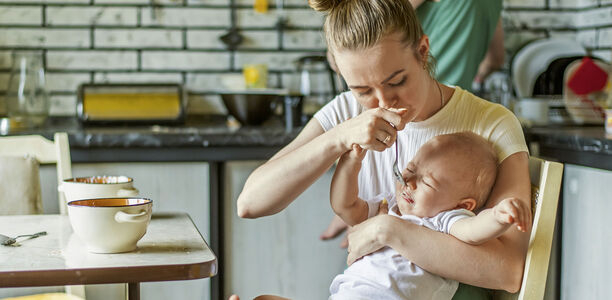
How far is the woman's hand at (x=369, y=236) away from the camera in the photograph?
140 cm

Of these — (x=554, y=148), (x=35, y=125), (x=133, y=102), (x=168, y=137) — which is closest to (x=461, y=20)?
(x=554, y=148)

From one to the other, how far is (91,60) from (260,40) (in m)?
0.81

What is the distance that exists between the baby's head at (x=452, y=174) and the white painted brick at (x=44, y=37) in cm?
231

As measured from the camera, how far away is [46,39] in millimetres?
3322

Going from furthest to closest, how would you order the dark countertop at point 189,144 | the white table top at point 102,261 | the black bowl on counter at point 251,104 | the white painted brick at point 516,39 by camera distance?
the white painted brick at point 516,39 < the black bowl on counter at point 251,104 < the dark countertop at point 189,144 < the white table top at point 102,261

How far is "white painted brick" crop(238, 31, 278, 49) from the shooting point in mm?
3441

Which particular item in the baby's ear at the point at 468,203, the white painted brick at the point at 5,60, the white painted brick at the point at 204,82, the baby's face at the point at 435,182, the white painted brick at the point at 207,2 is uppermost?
the white painted brick at the point at 207,2

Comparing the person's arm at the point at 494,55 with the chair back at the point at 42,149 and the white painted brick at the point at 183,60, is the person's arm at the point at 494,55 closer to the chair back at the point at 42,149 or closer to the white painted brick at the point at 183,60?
the white painted brick at the point at 183,60

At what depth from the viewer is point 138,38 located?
336 centimetres

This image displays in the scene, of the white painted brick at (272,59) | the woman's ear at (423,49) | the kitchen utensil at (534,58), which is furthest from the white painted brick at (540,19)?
the woman's ear at (423,49)

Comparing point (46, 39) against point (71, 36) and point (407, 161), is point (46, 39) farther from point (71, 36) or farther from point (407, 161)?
point (407, 161)

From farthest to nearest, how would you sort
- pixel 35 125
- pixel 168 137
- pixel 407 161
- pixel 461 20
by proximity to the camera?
1. pixel 35 125
2. pixel 168 137
3. pixel 461 20
4. pixel 407 161

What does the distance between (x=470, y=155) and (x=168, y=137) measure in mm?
1427

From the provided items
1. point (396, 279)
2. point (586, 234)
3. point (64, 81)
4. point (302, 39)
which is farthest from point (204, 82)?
point (396, 279)
